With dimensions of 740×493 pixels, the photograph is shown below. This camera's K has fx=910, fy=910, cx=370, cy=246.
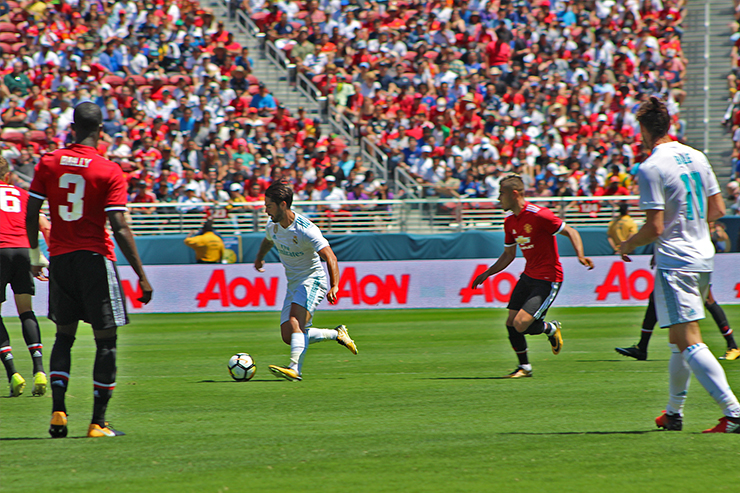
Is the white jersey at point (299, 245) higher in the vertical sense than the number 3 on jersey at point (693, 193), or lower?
lower

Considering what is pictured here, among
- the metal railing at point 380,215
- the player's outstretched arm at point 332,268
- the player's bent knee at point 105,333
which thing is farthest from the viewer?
the metal railing at point 380,215

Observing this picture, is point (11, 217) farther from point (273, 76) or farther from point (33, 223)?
point (273, 76)

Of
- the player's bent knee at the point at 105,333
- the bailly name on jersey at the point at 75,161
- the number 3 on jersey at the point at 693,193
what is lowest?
the player's bent knee at the point at 105,333

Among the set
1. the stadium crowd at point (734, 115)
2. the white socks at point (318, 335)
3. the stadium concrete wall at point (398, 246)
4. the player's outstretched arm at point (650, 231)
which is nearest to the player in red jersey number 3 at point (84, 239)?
the player's outstretched arm at point (650, 231)

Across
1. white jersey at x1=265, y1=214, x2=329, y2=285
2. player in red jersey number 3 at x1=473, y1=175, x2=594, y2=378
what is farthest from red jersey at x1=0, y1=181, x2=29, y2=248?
player in red jersey number 3 at x1=473, y1=175, x2=594, y2=378

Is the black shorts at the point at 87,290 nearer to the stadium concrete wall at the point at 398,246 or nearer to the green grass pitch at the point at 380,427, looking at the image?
the green grass pitch at the point at 380,427

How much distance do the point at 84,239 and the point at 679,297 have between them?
4007mm

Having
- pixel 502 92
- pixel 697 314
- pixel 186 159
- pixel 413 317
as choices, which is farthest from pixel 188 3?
pixel 697 314

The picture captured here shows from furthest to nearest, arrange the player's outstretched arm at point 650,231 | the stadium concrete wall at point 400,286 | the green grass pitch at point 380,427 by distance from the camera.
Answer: the stadium concrete wall at point 400,286, the player's outstretched arm at point 650,231, the green grass pitch at point 380,427

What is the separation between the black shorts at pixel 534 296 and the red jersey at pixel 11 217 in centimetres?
516

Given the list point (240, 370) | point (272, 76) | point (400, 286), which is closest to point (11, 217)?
point (240, 370)

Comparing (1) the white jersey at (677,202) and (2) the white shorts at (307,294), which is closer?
(1) the white jersey at (677,202)

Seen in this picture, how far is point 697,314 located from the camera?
599cm

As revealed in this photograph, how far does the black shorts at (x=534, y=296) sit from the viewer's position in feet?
32.6
